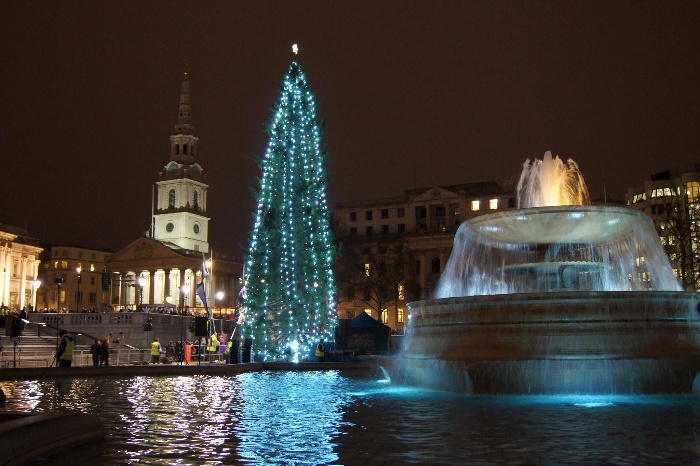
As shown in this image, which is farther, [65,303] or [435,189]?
[65,303]

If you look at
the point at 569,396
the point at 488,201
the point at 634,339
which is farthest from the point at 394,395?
the point at 488,201

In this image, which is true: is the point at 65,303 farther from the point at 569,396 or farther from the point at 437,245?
the point at 569,396

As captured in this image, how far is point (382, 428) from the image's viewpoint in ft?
30.6

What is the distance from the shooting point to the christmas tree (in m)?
31.4

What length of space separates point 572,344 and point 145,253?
96.3 metres

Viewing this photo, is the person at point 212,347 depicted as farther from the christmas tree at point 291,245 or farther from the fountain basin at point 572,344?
the fountain basin at point 572,344

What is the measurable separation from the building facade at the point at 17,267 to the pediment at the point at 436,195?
47678 millimetres

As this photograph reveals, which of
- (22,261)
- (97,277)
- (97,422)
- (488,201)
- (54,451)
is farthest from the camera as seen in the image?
(97,277)

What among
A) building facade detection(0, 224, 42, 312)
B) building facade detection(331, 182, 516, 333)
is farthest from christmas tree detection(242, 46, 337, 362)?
building facade detection(0, 224, 42, 312)

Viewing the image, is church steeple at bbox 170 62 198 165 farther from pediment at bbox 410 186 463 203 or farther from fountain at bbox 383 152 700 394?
fountain at bbox 383 152 700 394

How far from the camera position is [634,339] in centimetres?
1320

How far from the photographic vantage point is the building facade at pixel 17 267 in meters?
90.4

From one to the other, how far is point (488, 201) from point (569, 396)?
6802 cm

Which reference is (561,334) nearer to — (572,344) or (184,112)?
(572,344)
